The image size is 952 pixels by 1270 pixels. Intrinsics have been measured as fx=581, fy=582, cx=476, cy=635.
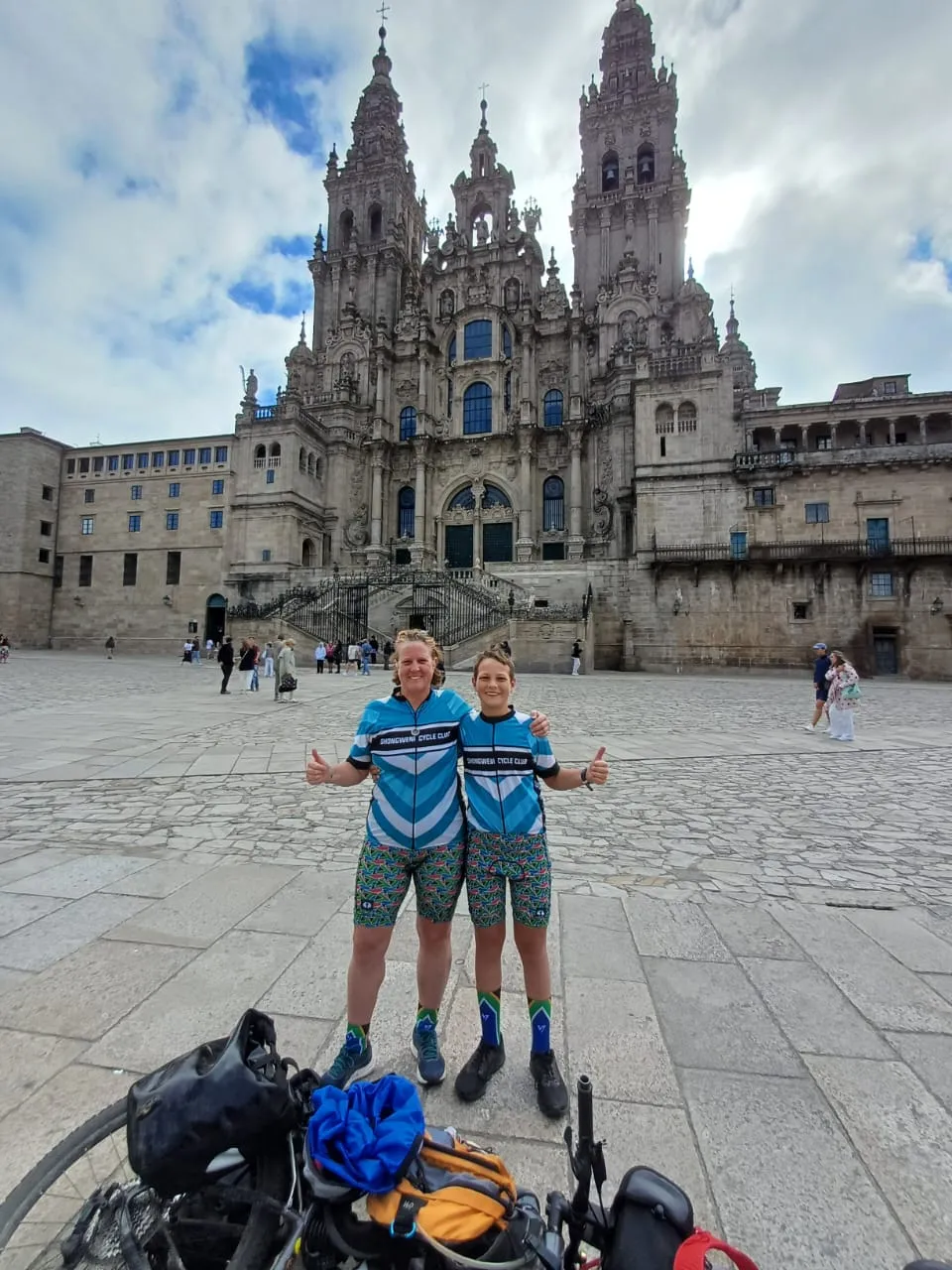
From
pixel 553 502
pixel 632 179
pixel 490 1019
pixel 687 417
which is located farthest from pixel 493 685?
pixel 632 179

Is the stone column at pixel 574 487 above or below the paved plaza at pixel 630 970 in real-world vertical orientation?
above

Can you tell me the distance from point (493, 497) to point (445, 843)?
3776 cm

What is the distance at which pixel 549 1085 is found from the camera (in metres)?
2.15

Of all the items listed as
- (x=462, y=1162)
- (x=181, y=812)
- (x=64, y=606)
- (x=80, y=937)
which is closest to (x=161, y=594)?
(x=64, y=606)

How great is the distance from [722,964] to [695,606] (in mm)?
27426

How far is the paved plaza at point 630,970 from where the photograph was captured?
1.89m

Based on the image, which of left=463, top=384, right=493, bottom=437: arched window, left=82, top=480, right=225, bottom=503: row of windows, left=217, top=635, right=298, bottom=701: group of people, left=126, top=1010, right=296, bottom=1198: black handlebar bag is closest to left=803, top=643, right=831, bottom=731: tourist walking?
left=217, top=635, right=298, bottom=701: group of people

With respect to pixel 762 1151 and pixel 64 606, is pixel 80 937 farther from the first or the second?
pixel 64 606

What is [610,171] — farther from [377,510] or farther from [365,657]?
[365,657]

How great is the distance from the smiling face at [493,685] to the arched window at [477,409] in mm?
39543

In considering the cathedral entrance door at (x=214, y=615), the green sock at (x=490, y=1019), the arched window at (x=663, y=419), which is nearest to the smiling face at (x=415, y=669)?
the green sock at (x=490, y=1019)

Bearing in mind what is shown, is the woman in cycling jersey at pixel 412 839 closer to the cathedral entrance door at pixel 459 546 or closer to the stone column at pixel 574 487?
the stone column at pixel 574 487

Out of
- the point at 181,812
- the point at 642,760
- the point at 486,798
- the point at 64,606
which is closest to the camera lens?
the point at 486,798

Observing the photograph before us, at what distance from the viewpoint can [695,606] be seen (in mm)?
28656
